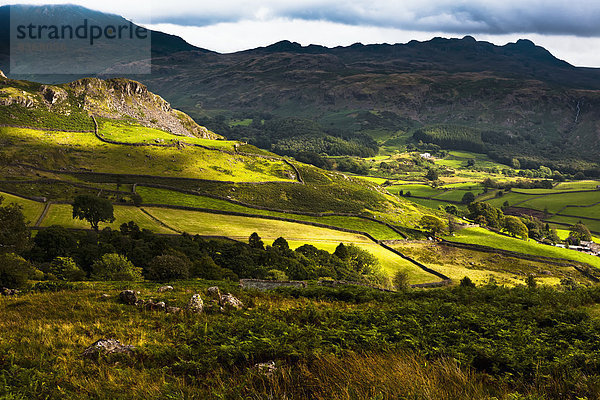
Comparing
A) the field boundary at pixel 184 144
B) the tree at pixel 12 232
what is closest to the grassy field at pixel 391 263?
the tree at pixel 12 232

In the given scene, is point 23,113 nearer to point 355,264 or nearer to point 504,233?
point 355,264

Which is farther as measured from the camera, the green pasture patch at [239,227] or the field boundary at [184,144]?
the field boundary at [184,144]

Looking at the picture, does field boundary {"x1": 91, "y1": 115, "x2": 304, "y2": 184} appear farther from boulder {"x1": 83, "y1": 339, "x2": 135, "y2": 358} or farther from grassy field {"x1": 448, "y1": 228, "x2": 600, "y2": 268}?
boulder {"x1": 83, "y1": 339, "x2": 135, "y2": 358}

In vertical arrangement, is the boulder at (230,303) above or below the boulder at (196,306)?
below

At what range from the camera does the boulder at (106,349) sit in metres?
11.4

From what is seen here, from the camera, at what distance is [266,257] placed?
5597 centimetres

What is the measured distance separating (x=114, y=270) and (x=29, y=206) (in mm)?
63263

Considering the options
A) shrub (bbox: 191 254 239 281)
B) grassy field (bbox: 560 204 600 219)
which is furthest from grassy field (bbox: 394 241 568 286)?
grassy field (bbox: 560 204 600 219)

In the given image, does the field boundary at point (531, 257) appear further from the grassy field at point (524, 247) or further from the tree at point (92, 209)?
the tree at point (92, 209)

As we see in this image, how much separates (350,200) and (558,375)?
494 ft

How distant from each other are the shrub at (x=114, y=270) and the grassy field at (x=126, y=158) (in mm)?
105933

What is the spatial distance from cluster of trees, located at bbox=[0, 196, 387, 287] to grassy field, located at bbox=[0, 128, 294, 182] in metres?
76.7

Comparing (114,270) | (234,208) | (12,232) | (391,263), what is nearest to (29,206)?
(12,232)

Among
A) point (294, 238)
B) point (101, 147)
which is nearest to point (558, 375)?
point (294, 238)
